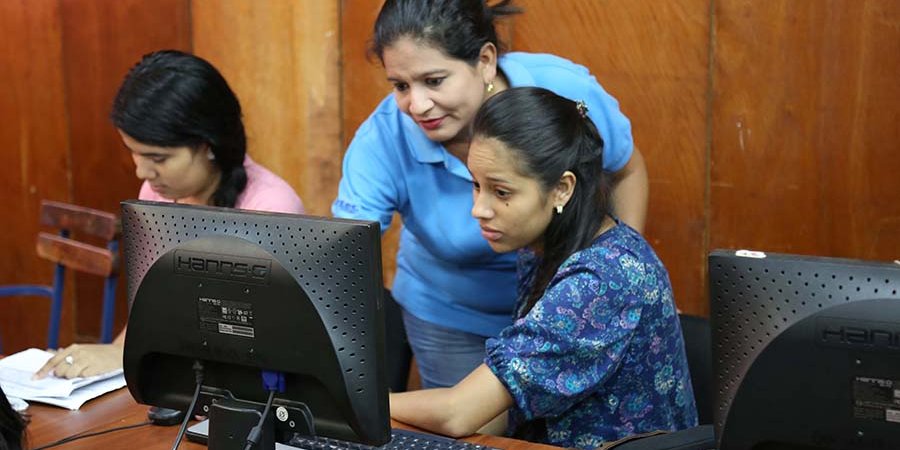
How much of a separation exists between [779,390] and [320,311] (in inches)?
21.6

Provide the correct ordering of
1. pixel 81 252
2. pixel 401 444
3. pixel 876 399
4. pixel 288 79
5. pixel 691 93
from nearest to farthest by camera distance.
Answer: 1. pixel 876 399
2. pixel 401 444
3. pixel 691 93
4. pixel 81 252
5. pixel 288 79

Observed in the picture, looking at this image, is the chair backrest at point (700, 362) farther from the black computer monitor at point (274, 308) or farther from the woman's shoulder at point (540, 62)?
the black computer monitor at point (274, 308)

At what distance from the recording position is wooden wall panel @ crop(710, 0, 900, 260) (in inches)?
91.4

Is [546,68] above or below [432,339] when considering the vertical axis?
above

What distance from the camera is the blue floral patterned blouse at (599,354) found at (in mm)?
1727

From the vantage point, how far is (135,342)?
1.50 meters

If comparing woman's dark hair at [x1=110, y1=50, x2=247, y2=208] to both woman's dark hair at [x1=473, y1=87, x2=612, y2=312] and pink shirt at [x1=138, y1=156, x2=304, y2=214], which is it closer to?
pink shirt at [x1=138, y1=156, x2=304, y2=214]

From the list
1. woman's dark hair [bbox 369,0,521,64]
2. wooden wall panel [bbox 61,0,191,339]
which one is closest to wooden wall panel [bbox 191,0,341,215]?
wooden wall panel [bbox 61,0,191,339]

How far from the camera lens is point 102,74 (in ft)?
11.1

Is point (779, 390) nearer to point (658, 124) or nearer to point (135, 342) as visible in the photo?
point (135, 342)

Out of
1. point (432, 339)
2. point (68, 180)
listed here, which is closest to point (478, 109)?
point (432, 339)

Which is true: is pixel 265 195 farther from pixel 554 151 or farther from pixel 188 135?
pixel 554 151

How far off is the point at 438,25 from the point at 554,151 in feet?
1.07

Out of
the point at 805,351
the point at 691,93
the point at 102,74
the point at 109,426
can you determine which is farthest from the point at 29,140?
the point at 805,351
